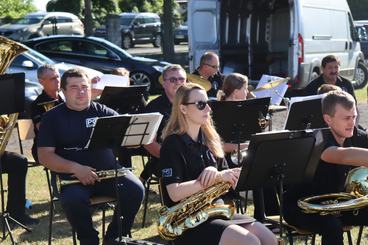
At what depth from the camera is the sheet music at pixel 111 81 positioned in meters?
7.56

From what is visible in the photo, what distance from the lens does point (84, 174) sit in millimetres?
5520

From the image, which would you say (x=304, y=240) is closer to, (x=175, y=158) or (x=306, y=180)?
(x=306, y=180)

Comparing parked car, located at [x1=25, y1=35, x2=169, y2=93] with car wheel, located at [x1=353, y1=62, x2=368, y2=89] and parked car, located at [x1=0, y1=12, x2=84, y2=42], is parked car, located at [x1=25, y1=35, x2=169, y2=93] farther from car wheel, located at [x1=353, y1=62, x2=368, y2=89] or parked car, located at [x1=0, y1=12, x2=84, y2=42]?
parked car, located at [x1=0, y1=12, x2=84, y2=42]

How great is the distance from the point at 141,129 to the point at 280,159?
140 centimetres

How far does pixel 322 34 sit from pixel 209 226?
11.9 m

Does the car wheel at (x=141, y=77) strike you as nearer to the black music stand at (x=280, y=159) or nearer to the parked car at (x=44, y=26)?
the black music stand at (x=280, y=159)

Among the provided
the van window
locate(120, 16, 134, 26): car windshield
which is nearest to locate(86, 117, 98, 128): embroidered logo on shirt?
the van window

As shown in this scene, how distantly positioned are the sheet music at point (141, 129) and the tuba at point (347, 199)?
4.43 feet

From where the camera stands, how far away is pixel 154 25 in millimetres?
38625

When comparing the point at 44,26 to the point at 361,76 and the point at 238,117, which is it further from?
the point at 238,117

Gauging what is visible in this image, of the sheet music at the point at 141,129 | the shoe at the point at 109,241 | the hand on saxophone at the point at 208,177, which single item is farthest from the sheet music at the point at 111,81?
the hand on saxophone at the point at 208,177

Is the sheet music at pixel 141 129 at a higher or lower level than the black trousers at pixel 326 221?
higher

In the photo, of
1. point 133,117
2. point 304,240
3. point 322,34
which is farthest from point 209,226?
point 322,34

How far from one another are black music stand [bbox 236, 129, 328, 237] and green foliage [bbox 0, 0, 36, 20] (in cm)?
3615
